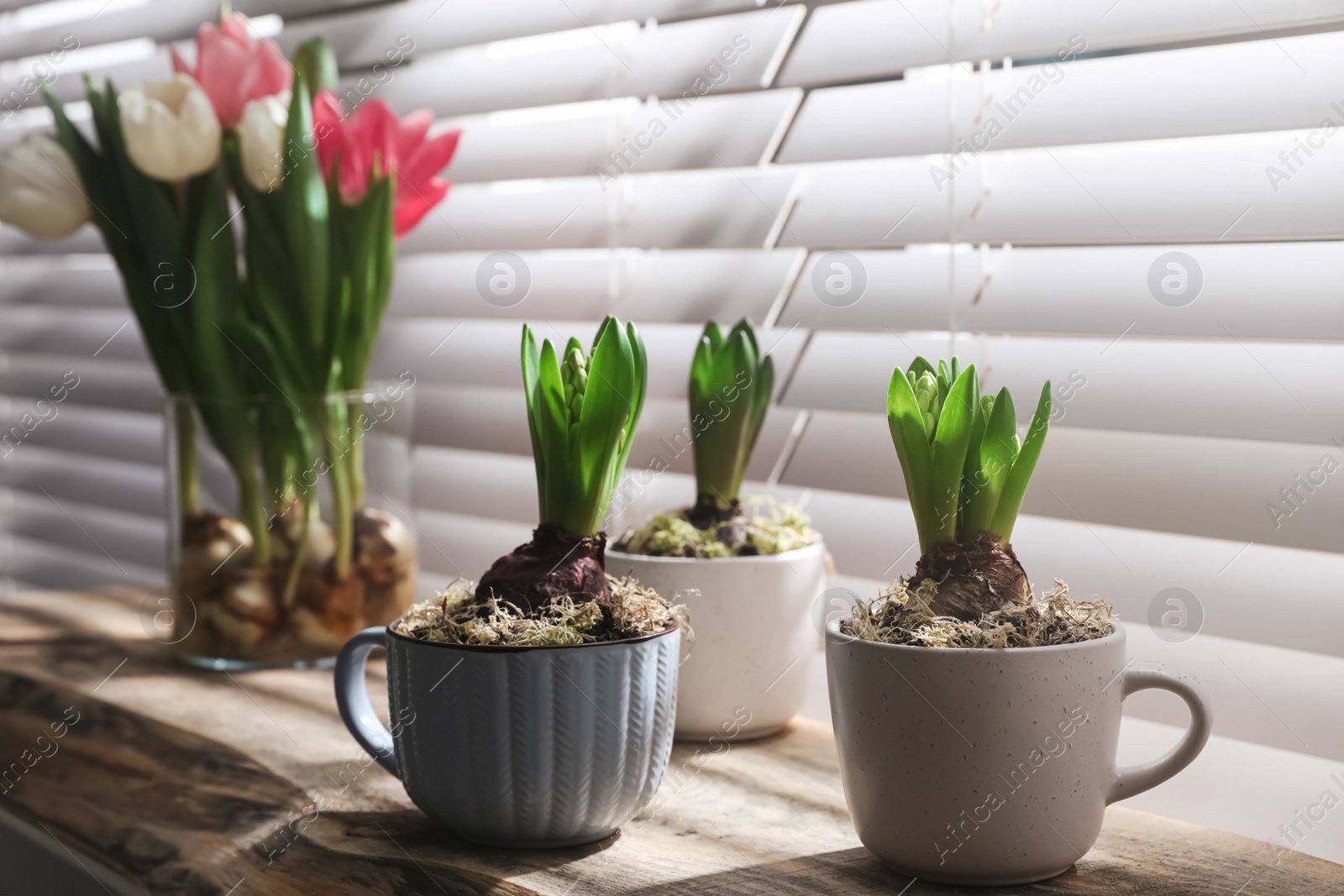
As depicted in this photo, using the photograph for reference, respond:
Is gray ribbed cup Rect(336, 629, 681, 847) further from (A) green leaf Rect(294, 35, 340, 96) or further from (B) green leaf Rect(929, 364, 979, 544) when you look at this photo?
(A) green leaf Rect(294, 35, 340, 96)

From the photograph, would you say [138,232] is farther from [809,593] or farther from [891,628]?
[891,628]

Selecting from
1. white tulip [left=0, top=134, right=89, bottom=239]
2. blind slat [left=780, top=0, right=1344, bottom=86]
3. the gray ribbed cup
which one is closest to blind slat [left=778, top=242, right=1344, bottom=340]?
blind slat [left=780, top=0, right=1344, bottom=86]

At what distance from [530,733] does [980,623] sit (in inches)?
9.1

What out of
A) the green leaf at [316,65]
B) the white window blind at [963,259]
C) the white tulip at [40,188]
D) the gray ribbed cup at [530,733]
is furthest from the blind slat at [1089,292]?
the white tulip at [40,188]

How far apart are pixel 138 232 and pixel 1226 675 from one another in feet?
3.04

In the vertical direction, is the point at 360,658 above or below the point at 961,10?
below

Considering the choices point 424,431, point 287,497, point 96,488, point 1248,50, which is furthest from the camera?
point 96,488

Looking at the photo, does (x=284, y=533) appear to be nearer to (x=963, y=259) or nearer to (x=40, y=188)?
(x=40, y=188)

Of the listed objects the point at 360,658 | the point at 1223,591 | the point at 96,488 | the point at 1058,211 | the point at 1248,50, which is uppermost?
the point at 1248,50

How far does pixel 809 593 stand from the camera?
821 mm

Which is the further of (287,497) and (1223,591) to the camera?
(287,497)

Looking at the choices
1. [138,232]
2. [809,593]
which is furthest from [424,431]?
[809,593]

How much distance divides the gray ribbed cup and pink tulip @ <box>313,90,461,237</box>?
1.61 ft

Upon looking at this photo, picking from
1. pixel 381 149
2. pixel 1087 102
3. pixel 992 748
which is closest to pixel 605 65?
pixel 381 149
